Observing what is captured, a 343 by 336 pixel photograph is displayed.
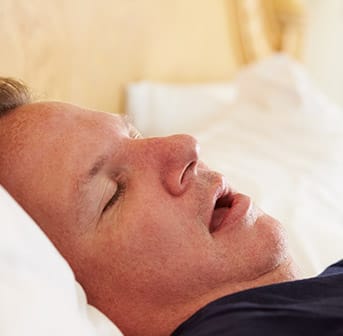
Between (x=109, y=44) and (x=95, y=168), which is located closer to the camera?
(x=95, y=168)

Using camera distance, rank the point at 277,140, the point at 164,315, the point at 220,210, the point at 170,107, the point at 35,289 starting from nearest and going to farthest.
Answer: the point at 35,289, the point at 164,315, the point at 220,210, the point at 277,140, the point at 170,107

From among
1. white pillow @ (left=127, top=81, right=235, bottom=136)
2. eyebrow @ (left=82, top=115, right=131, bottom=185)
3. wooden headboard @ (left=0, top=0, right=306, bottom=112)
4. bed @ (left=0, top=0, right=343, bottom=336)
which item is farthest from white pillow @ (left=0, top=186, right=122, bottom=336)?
white pillow @ (left=127, top=81, right=235, bottom=136)

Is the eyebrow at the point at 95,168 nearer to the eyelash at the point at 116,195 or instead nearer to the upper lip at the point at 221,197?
the eyelash at the point at 116,195

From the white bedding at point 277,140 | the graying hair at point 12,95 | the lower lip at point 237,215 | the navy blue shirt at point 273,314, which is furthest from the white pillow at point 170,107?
the navy blue shirt at point 273,314

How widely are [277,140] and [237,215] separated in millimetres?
772

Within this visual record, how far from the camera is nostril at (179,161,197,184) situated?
756 millimetres

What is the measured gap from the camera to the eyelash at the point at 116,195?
73cm

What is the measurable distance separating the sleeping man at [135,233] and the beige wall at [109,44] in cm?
35

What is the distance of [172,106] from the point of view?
5.65 ft

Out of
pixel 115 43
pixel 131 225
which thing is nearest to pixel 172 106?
pixel 115 43

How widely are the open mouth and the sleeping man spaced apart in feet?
0.06

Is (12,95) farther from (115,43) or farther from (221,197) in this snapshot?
(115,43)

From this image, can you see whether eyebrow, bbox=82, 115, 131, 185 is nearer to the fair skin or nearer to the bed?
the fair skin

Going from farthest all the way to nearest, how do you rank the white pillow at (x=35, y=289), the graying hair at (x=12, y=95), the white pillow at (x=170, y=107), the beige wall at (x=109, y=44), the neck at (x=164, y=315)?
the white pillow at (x=170, y=107)
the beige wall at (x=109, y=44)
the graying hair at (x=12, y=95)
the neck at (x=164, y=315)
the white pillow at (x=35, y=289)
